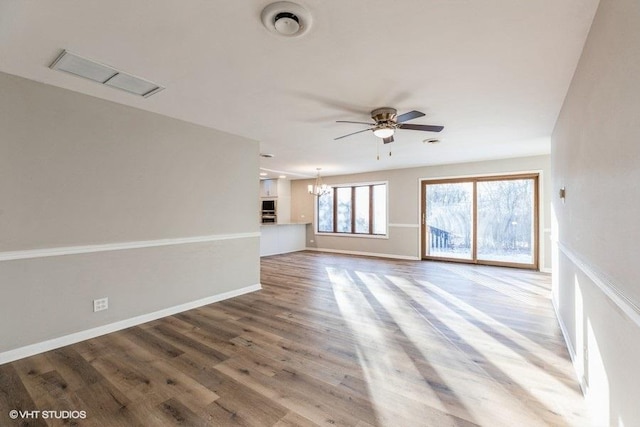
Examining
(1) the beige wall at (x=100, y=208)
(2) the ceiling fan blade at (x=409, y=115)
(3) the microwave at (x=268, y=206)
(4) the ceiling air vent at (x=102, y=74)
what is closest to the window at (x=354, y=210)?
(3) the microwave at (x=268, y=206)

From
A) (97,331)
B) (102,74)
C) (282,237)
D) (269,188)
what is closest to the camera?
(102,74)

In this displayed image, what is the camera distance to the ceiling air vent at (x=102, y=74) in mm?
2229

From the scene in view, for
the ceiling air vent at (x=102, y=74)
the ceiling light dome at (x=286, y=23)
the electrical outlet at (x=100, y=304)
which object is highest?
the ceiling air vent at (x=102, y=74)

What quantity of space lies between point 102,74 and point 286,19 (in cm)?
181

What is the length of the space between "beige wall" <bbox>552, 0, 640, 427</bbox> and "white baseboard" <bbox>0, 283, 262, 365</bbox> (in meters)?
3.87

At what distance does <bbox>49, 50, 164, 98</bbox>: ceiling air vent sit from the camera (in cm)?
223

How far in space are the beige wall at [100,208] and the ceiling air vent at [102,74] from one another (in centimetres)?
46

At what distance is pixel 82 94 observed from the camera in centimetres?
281

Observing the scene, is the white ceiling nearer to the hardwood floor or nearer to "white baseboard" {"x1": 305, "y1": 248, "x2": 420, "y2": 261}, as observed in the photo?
the hardwood floor

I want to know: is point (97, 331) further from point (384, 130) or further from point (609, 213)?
point (609, 213)

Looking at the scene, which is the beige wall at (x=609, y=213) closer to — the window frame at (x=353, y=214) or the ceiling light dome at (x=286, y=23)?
the ceiling light dome at (x=286, y=23)

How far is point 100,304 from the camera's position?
2912 millimetres

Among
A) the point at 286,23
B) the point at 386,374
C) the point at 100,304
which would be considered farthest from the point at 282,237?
the point at 286,23

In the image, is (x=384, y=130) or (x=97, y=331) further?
(x=384, y=130)
